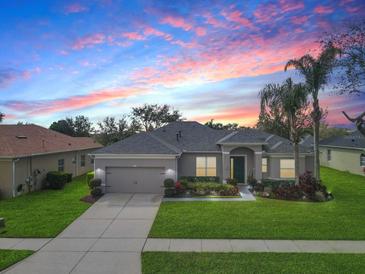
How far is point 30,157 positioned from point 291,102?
59.1ft

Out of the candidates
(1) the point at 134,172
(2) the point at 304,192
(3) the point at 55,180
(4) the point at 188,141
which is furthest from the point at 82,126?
(2) the point at 304,192

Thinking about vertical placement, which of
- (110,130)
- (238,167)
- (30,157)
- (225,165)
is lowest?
(238,167)

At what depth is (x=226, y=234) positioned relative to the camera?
10695 millimetres

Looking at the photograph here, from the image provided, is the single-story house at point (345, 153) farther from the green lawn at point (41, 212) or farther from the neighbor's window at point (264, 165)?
the green lawn at point (41, 212)

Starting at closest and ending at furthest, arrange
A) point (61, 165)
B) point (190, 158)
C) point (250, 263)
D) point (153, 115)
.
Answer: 1. point (250, 263)
2. point (190, 158)
3. point (61, 165)
4. point (153, 115)

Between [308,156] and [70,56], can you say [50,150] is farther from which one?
[308,156]

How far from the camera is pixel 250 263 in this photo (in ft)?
26.9

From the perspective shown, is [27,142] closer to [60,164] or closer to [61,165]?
Answer: [60,164]

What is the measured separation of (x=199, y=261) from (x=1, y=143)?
1698 cm

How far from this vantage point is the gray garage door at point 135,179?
61.9 feet

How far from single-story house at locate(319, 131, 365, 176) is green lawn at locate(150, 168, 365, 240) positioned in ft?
48.1

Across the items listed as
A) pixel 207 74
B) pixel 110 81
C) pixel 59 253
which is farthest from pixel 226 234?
pixel 110 81

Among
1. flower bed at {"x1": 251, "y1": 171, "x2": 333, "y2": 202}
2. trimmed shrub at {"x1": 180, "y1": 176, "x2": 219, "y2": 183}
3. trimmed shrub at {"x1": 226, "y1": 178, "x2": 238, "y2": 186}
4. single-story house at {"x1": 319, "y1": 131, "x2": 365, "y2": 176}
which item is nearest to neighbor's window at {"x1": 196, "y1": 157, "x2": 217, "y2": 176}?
trimmed shrub at {"x1": 180, "y1": 176, "x2": 219, "y2": 183}

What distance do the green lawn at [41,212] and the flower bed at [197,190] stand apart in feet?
16.5
